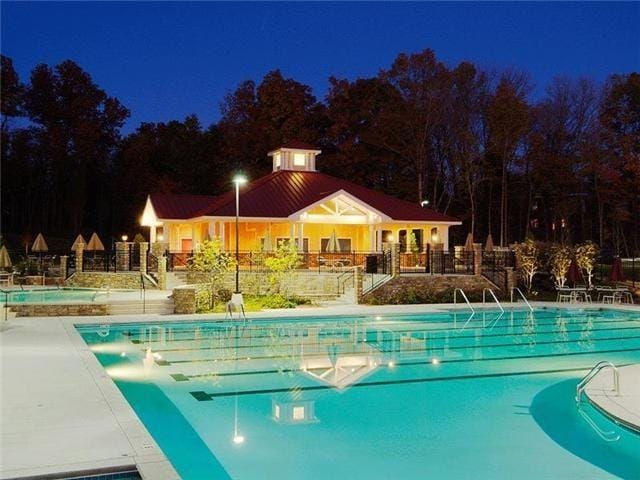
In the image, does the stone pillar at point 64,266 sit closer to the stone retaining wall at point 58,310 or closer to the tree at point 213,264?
the tree at point 213,264

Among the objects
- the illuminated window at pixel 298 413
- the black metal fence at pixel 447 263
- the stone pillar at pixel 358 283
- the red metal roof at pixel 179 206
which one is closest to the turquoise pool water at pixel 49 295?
the red metal roof at pixel 179 206

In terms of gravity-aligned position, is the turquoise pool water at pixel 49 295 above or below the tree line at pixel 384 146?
below

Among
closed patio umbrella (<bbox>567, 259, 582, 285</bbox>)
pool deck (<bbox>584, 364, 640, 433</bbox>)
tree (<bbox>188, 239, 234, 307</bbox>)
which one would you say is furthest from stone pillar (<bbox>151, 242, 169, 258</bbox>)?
pool deck (<bbox>584, 364, 640, 433</bbox>)

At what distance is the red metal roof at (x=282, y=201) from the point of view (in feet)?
112

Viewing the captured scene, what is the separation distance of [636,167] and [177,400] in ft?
128

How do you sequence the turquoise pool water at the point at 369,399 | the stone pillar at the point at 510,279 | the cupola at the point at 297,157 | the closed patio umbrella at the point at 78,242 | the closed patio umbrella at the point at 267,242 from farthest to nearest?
1. the cupola at the point at 297,157
2. the closed patio umbrella at the point at 267,242
3. the closed patio umbrella at the point at 78,242
4. the stone pillar at the point at 510,279
5. the turquoise pool water at the point at 369,399

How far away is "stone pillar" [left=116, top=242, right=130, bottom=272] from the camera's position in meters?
30.6

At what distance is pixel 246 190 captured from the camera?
37.2 meters

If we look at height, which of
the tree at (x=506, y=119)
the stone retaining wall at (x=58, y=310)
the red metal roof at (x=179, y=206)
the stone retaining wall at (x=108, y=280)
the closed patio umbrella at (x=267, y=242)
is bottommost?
the stone retaining wall at (x=58, y=310)

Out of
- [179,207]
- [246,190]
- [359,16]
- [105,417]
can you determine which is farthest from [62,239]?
[105,417]

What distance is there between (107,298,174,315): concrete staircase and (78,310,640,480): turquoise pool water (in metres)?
2.53

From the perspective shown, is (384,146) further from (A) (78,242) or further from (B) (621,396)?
(B) (621,396)

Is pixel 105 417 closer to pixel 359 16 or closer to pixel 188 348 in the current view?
pixel 188 348

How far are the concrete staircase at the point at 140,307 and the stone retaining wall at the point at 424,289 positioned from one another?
748cm
